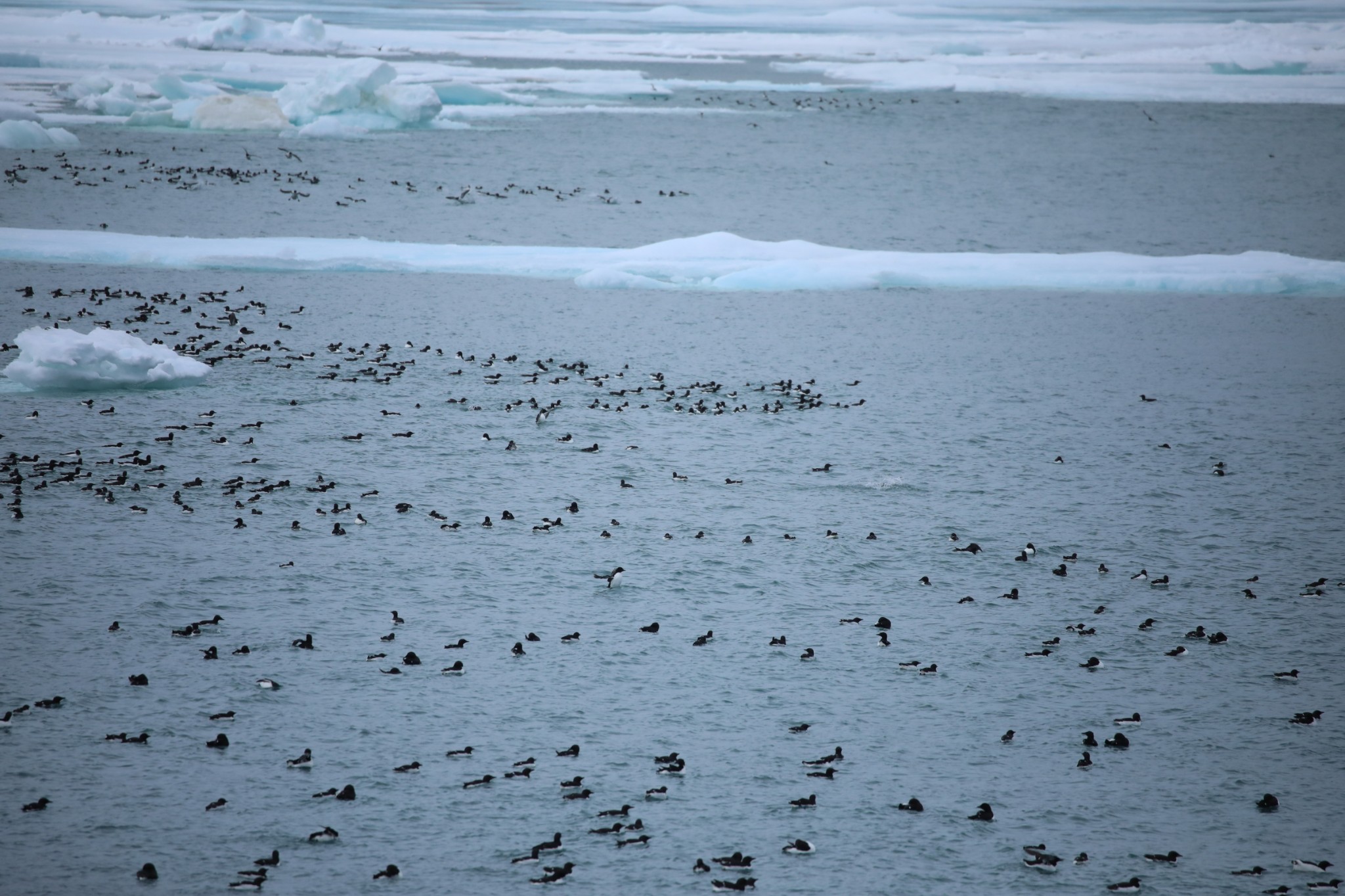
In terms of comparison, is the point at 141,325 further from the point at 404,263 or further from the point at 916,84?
the point at 916,84

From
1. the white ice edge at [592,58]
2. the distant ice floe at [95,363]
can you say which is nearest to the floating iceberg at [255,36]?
the white ice edge at [592,58]

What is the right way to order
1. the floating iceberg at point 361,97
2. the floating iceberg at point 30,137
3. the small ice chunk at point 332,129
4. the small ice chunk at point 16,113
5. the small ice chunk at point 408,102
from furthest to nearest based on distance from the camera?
the small ice chunk at point 408,102 < the floating iceberg at point 361,97 < the small ice chunk at point 332,129 < the small ice chunk at point 16,113 < the floating iceberg at point 30,137

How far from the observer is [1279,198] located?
33188 millimetres

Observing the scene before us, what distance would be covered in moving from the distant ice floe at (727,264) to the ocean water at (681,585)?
372 mm

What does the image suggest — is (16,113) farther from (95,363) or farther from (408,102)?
(95,363)

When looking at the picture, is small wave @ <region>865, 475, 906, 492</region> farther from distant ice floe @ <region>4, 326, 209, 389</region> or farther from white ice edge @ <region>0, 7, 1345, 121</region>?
white ice edge @ <region>0, 7, 1345, 121</region>

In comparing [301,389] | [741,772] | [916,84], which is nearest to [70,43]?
[916,84]

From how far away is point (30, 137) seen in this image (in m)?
36.2

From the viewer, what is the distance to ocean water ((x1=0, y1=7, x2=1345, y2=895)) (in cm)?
803

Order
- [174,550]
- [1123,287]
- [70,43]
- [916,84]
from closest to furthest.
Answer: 1. [174,550]
2. [1123,287]
3. [916,84]
4. [70,43]

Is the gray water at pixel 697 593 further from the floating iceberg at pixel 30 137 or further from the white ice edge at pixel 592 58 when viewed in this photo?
the white ice edge at pixel 592 58

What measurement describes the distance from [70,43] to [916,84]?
44.3 m

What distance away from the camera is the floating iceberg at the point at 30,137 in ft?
117

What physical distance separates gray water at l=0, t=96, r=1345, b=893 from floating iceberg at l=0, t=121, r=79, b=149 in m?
15.0
